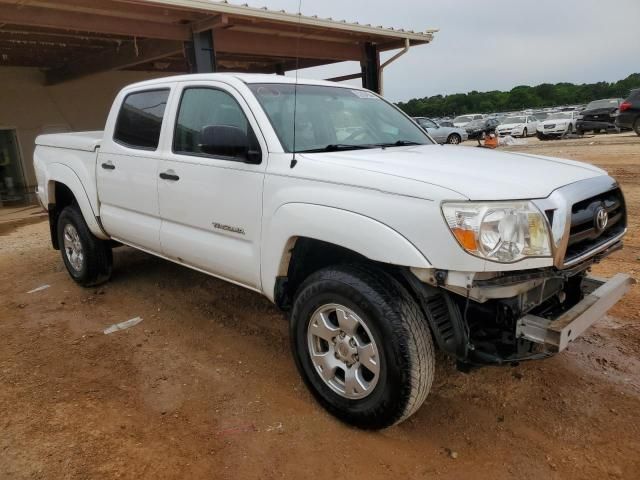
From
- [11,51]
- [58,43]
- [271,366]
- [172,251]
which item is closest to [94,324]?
[172,251]

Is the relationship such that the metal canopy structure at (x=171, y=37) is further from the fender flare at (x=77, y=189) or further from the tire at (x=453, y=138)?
the tire at (x=453, y=138)

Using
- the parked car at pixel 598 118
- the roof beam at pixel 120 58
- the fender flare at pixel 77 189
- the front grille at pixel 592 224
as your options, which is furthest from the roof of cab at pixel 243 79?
the parked car at pixel 598 118

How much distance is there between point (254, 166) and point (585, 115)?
2676 centimetres

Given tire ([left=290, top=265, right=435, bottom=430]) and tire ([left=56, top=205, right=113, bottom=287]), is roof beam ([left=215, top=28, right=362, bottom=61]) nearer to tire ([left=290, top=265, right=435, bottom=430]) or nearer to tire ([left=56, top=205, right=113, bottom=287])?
tire ([left=56, top=205, right=113, bottom=287])

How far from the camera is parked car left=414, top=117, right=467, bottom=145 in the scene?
24.7m

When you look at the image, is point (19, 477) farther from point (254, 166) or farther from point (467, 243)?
point (467, 243)

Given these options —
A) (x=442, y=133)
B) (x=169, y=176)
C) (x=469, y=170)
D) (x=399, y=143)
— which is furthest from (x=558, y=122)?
(x=469, y=170)

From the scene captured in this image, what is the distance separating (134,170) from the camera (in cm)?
411

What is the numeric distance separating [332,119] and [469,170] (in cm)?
125

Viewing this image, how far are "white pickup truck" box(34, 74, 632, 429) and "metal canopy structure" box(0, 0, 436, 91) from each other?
3.66 metres

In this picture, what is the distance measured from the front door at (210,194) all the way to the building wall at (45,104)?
12.3 metres

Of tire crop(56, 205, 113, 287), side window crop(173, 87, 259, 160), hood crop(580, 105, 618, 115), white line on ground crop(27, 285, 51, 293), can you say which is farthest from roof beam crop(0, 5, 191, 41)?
hood crop(580, 105, 618, 115)

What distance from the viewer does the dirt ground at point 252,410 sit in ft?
8.29

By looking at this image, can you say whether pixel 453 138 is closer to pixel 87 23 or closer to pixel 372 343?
pixel 87 23
